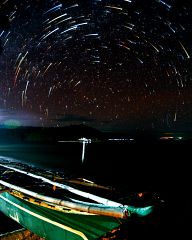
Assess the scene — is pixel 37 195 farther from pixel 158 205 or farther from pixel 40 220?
pixel 158 205

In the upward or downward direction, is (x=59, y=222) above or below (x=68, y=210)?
below

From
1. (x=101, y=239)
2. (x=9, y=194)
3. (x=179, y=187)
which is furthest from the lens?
(x=179, y=187)

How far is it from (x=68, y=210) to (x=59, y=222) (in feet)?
4.42

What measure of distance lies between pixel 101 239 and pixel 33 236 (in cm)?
769

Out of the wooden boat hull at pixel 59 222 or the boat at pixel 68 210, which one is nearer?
the boat at pixel 68 210

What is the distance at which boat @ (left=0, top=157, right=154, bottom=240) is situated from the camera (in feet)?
22.0

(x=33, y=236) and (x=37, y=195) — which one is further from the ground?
(x=37, y=195)

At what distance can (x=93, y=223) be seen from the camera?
7.66m

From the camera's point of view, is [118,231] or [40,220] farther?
[40,220]

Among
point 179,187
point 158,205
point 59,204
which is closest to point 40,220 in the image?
point 59,204

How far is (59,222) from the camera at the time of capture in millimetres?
8742

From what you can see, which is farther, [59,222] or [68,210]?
[59,222]

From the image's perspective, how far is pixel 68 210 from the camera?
25.6ft

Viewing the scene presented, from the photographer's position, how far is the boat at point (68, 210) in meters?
6.70
